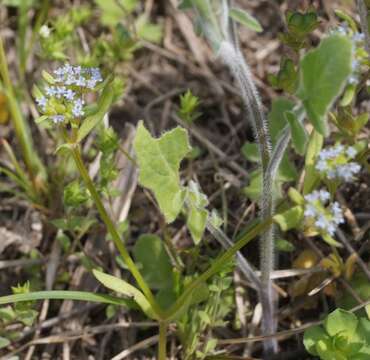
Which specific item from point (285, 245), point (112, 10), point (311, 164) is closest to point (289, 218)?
point (311, 164)

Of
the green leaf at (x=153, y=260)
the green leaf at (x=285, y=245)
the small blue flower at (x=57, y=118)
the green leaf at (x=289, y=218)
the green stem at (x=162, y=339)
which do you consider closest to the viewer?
the green leaf at (x=289, y=218)

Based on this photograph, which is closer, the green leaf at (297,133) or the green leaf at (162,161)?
the green leaf at (297,133)

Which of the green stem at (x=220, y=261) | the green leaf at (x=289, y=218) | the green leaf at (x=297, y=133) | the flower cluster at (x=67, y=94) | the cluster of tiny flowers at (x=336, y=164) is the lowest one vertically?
the green stem at (x=220, y=261)

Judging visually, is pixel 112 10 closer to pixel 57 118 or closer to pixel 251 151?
pixel 251 151

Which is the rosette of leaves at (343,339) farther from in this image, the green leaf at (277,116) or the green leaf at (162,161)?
the green leaf at (277,116)

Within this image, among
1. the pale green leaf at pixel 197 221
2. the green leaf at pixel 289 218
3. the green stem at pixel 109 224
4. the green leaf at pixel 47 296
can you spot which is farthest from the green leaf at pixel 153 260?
the green leaf at pixel 289 218
